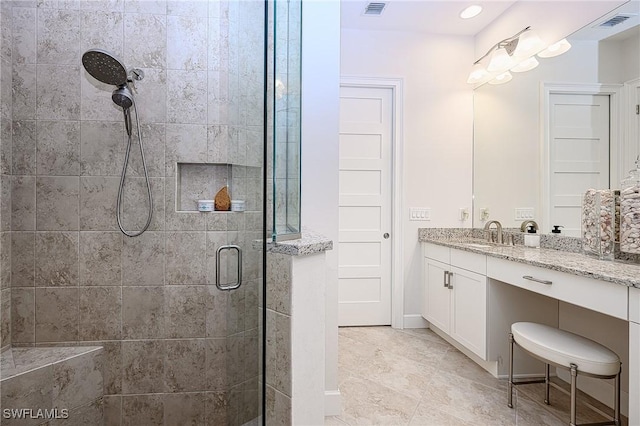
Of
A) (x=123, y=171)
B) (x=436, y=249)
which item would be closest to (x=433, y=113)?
(x=436, y=249)

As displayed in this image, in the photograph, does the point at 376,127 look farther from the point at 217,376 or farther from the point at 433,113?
the point at 217,376

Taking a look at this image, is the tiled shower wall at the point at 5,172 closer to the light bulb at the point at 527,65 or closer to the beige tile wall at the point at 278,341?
the beige tile wall at the point at 278,341

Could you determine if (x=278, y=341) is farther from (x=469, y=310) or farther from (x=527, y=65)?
(x=527, y=65)

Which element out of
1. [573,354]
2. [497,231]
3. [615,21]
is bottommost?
[573,354]

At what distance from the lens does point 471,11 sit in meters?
2.98

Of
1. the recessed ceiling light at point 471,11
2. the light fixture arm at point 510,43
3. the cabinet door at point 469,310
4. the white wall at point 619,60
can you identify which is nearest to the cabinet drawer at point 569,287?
the cabinet door at point 469,310

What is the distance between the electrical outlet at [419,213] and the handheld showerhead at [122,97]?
2.49m

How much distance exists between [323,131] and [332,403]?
1494mm

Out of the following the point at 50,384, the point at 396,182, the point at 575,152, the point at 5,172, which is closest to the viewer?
the point at 50,384

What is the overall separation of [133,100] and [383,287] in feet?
8.53

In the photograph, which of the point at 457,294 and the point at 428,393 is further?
the point at 457,294

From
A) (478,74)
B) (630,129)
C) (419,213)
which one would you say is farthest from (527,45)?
(419,213)

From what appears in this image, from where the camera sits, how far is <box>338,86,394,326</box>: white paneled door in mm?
3355

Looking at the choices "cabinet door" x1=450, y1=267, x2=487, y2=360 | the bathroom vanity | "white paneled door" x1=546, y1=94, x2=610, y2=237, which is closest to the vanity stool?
the bathroom vanity
